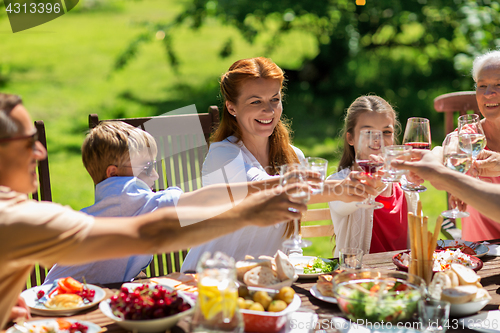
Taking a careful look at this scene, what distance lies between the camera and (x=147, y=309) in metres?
1.68

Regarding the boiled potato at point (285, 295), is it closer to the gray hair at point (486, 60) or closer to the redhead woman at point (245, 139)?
the redhead woman at point (245, 139)

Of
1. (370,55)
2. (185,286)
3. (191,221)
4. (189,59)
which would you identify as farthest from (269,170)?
(189,59)

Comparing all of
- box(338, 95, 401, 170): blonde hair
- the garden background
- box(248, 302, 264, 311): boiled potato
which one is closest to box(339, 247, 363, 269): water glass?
box(248, 302, 264, 311): boiled potato

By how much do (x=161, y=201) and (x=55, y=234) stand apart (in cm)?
117

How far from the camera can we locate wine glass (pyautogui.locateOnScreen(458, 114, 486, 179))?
7.44 feet

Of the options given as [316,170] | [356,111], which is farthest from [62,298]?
[356,111]

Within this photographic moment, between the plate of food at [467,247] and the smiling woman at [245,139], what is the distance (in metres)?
0.86

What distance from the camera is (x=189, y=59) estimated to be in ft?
42.3

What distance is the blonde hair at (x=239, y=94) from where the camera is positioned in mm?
2879

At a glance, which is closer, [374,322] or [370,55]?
[374,322]

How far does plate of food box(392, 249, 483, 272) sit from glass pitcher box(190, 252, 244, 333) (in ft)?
3.44

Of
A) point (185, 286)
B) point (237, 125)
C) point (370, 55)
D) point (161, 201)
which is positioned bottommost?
point (185, 286)

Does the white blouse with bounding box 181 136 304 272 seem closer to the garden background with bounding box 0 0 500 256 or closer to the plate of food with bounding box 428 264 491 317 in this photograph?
the plate of food with bounding box 428 264 491 317

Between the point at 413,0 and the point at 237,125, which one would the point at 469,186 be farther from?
the point at 413,0
